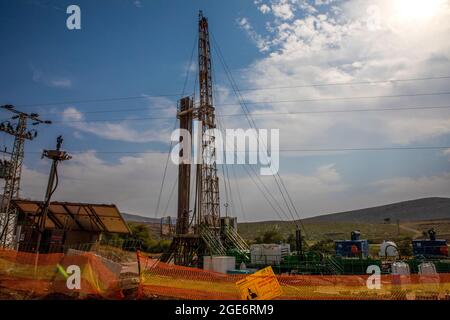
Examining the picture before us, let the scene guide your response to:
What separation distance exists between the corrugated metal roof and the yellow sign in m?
11.0

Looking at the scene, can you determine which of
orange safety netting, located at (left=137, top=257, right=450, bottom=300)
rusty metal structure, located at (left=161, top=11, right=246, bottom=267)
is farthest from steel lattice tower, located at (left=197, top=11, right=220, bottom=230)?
orange safety netting, located at (left=137, top=257, right=450, bottom=300)

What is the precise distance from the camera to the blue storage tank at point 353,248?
24953 millimetres

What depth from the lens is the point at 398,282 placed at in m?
12.1

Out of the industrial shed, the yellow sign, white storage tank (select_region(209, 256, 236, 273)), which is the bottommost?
white storage tank (select_region(209, 256, 236, 273))

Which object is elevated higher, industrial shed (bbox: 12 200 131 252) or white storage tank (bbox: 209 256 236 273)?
industrial shed (bbox: 12 200 131 252)

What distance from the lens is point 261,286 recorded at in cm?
831

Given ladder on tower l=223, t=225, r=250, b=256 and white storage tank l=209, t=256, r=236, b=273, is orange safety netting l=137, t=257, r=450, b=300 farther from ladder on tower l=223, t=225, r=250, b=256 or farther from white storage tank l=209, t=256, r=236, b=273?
ladder on tower l=223, t=225, r=250, b=256

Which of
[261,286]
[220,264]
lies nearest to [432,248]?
[220,264]

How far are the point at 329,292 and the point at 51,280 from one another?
35.0 feet

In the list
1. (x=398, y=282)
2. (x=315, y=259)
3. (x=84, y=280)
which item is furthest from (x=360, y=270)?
(x=84, y=280)

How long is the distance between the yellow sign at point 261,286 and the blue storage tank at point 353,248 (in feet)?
61.4

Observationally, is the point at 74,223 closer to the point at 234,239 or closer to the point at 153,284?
the point at 153,284

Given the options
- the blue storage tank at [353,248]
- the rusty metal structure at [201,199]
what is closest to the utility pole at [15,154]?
the rusty metal structure at [201,199]

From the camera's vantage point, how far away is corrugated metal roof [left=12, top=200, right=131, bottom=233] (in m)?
17.7
